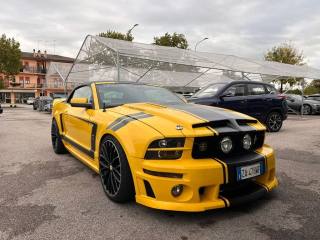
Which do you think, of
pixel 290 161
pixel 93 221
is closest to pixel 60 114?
pixel 93 221

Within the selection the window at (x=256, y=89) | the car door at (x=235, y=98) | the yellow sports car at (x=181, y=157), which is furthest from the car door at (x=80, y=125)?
the window at (x=256, y=89)

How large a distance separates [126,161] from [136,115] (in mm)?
537

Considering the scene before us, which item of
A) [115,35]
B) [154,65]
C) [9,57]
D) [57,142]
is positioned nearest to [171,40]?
[115,35]

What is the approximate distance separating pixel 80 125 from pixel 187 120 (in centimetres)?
207

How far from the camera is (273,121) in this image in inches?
372

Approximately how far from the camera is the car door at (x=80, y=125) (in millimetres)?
4086

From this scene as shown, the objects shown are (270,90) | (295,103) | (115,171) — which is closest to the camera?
(115,171)

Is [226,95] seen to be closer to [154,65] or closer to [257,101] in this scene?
[257,101]

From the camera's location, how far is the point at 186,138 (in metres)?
2.76

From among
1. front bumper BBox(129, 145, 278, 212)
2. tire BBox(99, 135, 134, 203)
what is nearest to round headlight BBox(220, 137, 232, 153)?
front bumper BBox(129, 145, 278, 212)

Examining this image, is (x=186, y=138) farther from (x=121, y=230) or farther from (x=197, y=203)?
(x=121, y=230)

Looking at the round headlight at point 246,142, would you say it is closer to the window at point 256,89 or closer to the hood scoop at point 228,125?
the hood scoop at point 228,125

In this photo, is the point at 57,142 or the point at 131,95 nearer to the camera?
the point at 131,95

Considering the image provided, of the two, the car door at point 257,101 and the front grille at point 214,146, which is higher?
the car door at point 257,101
